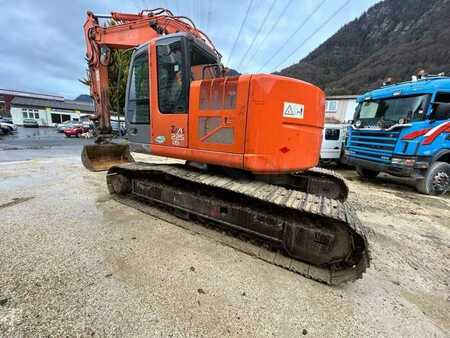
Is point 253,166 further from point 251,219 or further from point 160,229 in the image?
point 160,229

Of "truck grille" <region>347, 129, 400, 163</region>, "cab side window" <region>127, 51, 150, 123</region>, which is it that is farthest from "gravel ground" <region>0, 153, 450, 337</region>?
"truck grille" <region>347, 129, 400, 163</region>

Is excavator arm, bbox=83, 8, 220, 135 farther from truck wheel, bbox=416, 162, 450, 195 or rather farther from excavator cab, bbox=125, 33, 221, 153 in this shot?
truck wheel, bbox=416, 162, 450, 195

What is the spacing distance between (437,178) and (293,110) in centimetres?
568

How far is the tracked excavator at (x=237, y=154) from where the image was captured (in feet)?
8.28

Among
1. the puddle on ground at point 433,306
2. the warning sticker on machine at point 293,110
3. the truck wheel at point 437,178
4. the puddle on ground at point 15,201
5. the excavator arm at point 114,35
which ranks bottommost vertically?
the puddle on ground at point 15,201

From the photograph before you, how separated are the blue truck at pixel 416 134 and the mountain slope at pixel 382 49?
3666 cm

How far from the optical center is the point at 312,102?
116 inches

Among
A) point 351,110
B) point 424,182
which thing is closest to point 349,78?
point 351,110

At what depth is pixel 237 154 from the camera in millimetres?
2783

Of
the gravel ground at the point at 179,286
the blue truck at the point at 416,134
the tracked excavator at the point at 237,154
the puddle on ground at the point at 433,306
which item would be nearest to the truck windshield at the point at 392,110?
the blue truck at the point at 416,134

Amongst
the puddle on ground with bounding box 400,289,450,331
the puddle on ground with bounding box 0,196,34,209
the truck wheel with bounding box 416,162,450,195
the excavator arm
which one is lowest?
the puddle on ground with bounding box 0,196,34,209

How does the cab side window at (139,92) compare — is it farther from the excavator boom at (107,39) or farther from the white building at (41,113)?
the white building at (41,113)

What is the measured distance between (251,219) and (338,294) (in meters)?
1.20

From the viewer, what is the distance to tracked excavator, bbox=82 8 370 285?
2523 millimetres
